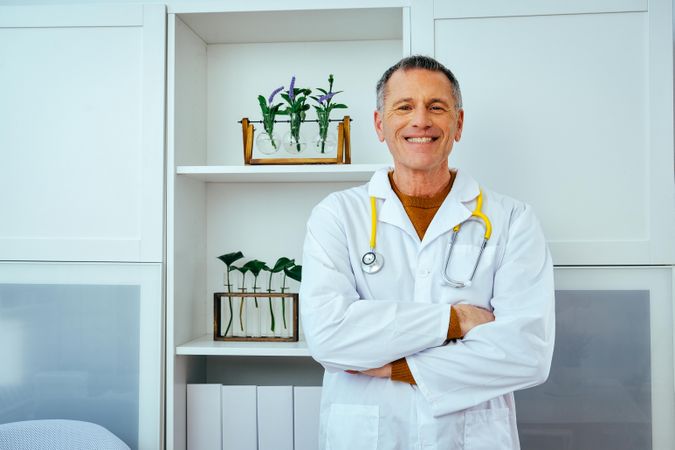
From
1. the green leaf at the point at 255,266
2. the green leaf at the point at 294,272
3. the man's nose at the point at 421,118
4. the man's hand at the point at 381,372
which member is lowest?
the man's hand at the point at 381,372

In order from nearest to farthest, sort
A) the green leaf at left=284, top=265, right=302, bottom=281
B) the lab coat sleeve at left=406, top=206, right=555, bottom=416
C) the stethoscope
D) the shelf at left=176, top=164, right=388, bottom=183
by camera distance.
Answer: the lab coat sleeve at left=406, top=206, right=555, bottom=416 → the stethoscope → the shelf at left=176, top=164, right=388, bottom=183 → the green leaf at left=284, top=265, right=302, bottom=281

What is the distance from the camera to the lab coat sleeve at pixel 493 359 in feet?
4.67

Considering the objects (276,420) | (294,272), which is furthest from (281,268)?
(276,420)

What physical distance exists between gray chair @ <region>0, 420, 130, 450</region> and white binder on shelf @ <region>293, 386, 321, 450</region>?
52 centimetres

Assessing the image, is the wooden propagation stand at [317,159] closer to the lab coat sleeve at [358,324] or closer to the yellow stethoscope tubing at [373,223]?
the yellow stethoscope tubing at [373,223]

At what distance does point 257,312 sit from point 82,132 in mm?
802

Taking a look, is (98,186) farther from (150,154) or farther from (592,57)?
(592,57)

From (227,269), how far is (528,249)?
1.10 m

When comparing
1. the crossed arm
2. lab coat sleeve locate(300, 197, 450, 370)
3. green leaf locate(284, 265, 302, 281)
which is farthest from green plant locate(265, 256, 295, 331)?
the crossed arm

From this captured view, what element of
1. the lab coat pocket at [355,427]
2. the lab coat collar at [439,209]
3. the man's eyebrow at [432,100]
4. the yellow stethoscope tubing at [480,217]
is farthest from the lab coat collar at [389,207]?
the lab coat pocket at [355,427]

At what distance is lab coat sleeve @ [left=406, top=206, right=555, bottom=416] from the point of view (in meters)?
1.42

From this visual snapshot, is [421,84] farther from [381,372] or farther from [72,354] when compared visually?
[72,354]

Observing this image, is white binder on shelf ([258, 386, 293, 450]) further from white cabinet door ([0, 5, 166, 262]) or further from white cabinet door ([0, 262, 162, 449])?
white cabinet door ([0, 5, 166, 262])

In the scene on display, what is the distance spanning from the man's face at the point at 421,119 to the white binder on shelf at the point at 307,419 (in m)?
0.83
